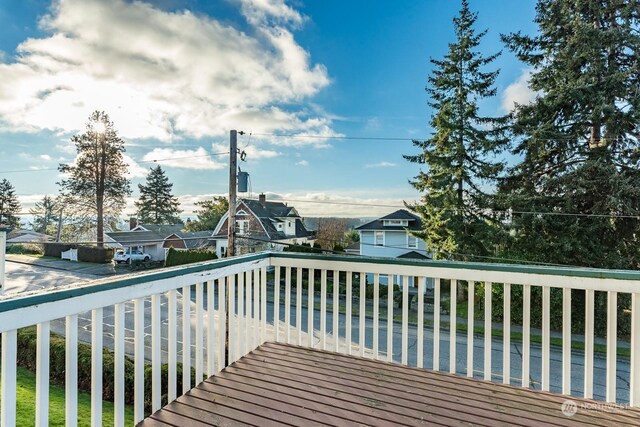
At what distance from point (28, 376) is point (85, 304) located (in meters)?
7.35

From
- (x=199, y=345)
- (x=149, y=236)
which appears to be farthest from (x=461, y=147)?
(x=149, y=236)

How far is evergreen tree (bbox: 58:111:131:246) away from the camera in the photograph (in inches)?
737

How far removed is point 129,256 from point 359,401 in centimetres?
2310

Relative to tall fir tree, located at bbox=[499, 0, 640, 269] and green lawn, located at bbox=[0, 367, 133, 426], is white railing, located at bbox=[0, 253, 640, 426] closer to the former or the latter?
green lawn, located at bbox=[0, 367, 133, 426]

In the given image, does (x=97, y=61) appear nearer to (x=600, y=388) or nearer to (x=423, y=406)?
(x=423, y=406)

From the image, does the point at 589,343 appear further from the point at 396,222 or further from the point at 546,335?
the point at 396,222

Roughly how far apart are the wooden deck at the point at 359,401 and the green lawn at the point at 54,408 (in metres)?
3.61

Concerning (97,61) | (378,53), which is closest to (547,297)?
(378,53)

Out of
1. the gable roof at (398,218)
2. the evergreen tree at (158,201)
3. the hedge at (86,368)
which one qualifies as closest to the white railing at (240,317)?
the hedge at (86,368)

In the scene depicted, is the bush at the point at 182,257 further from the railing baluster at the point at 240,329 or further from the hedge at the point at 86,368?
the railing baluster at the point at 240,329

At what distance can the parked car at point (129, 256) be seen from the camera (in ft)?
68.6

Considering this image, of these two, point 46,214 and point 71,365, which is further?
point 46,214

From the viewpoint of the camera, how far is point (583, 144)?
967cm

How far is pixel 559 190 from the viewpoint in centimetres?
959
